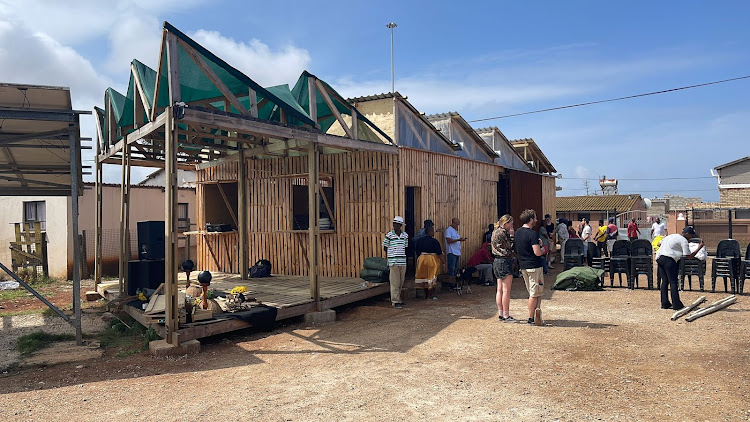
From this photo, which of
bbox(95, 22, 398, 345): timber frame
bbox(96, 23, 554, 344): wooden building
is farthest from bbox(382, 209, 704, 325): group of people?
bbox(95, 22, 398, 345): timber frame

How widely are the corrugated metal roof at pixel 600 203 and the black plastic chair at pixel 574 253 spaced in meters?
26.1

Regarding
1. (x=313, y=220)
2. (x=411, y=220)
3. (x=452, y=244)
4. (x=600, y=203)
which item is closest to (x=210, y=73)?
(x=313, y=220)

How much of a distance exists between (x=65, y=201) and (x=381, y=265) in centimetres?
1041

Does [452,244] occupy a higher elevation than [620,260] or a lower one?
higher

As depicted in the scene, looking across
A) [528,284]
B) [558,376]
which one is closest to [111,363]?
[558,376]

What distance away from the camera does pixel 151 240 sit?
8711mm

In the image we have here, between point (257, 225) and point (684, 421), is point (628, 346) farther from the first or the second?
point (257, 225)

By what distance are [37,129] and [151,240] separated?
247 cm

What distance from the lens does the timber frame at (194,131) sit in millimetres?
6148

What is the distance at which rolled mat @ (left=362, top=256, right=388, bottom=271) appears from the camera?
32.1ft

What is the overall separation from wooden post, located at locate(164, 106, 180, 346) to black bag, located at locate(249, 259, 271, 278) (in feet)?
16.4

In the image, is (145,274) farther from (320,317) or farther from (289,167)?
(289,167)

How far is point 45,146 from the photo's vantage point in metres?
8.09

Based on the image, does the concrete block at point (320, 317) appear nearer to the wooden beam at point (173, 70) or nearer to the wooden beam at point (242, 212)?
the wooden beam at point (242, 212)
